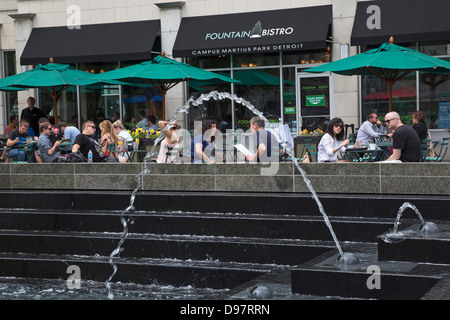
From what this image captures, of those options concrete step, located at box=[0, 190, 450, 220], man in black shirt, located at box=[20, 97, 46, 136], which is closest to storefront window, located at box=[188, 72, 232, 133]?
man in black shirt, located at box=[20, 97, 46, 136]

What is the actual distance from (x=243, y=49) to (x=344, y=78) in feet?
8.99

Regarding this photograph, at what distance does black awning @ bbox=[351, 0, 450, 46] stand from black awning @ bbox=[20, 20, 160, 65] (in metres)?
5.93

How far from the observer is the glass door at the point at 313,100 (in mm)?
18750

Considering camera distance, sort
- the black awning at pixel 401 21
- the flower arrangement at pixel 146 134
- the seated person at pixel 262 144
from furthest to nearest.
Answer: the black awning at pixel 401 21 < the flower arrangement at pixel 146 134 < the seated person at pixel 262 144

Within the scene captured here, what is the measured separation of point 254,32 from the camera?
18844 mm

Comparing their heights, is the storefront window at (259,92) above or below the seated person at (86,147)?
above

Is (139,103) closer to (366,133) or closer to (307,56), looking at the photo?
(307,56)

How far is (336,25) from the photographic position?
1831 centimetres

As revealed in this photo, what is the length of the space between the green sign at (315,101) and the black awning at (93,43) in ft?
15.1

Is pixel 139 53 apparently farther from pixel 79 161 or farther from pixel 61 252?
pixel 61 252

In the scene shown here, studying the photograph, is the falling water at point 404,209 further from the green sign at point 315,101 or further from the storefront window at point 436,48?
the green sign at point 315,101

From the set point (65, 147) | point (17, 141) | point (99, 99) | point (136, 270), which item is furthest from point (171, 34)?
point (136, 270)

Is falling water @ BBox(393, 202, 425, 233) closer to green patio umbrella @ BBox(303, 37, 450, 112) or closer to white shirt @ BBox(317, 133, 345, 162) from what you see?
white shirt @ BBox(317, 133, 345, 162)

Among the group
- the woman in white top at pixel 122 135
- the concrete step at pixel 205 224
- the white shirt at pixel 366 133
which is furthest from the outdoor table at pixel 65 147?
the white shirt at pixel 366 133
